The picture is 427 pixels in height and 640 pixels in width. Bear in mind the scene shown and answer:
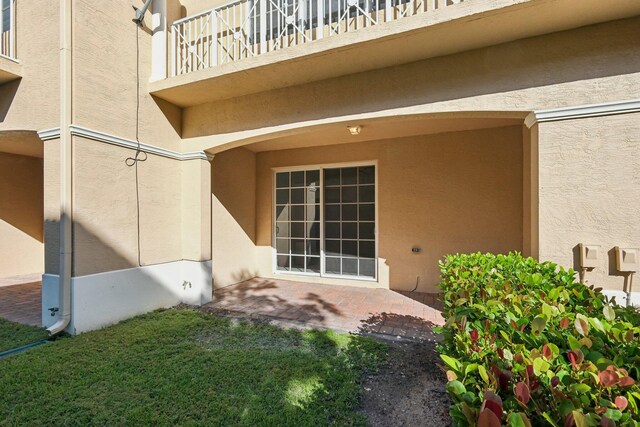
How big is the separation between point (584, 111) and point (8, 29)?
28.5 ft

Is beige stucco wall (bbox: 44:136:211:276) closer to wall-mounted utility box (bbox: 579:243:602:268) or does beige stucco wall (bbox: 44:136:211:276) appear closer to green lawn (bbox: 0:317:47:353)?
green lawn (bbox: 0:317:47:353)

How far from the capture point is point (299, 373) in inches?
117

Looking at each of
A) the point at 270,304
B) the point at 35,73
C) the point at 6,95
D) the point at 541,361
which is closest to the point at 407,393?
the point at 541,361

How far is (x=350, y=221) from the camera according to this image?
6891 mm

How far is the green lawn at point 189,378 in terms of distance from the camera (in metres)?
2.39

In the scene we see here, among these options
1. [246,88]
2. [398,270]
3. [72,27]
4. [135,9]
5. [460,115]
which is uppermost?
[135,9]

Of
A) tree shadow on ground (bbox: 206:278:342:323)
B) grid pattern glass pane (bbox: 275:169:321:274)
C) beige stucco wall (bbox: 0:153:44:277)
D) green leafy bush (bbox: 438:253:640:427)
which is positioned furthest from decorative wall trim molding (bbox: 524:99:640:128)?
beige stucco wall (bbox: 0:153:44:277)

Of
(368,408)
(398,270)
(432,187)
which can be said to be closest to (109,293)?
(368,408)

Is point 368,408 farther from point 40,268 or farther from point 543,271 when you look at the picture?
point 40,268

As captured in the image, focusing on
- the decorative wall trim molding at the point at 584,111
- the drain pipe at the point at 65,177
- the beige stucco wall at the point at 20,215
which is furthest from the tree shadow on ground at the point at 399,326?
the beige stucco wall at the point at 20,215

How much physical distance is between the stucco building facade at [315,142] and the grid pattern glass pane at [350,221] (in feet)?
0.15

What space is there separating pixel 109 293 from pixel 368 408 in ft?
13.2

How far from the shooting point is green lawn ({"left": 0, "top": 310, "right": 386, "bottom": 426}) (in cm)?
239

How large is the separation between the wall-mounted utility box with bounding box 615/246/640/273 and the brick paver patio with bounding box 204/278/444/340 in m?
2.16
